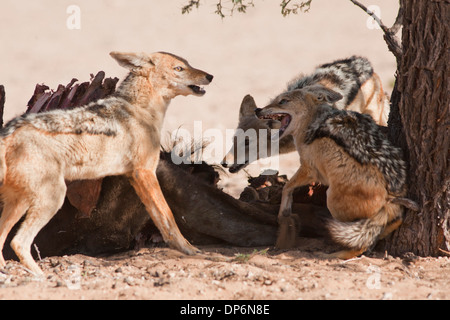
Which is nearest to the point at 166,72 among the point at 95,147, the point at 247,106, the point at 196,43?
the point at 95,147

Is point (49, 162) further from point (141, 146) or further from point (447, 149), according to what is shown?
point (447, 149)

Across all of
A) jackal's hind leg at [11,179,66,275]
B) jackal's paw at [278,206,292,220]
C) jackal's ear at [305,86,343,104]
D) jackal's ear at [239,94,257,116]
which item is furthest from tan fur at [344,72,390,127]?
jackal's hind leg at [11,179,66,275]

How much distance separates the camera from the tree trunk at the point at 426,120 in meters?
5.61

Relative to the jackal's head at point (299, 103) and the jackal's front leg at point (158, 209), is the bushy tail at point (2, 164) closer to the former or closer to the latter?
the jackal's front leg at point (158, 209)

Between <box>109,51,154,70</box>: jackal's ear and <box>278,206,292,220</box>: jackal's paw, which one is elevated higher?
<box>109,51,154,70</box>: jackal's ear

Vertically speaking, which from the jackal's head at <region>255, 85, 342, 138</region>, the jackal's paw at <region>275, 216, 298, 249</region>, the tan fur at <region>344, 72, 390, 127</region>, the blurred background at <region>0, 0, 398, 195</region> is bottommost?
the jackal's paw at <region>275, 216, 298, 249</region>

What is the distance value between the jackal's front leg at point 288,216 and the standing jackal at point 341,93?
6.67 feet

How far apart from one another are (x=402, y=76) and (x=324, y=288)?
2.23 m

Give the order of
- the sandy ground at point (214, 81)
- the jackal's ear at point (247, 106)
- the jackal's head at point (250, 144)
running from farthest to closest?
1. the jackal's ear at point (247, 106)
2. the jackal's head at point (250, 144)
3. the sandy ground at point (214, 81)

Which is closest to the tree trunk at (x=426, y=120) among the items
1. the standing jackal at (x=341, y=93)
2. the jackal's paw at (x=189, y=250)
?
the jackal's paw at (x=189, y=250)

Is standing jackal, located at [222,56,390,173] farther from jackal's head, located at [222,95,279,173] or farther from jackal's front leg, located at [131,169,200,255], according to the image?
jackal's front leg, located at [131,169,200,255]

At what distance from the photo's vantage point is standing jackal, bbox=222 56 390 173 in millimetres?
8555

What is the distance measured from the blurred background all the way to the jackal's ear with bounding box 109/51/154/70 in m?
6.97

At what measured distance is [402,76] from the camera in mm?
5910
